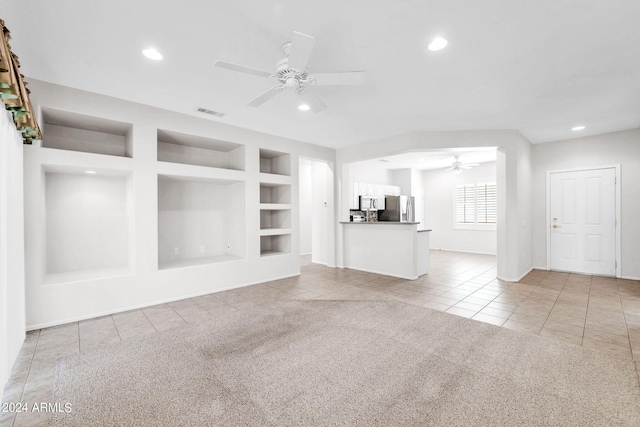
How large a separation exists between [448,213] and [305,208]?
487 centimetres

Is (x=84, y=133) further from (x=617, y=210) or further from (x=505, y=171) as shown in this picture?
(x=617, y=210)

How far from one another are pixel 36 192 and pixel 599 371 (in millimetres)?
5674

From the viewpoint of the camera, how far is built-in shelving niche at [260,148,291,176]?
5730 millimetres

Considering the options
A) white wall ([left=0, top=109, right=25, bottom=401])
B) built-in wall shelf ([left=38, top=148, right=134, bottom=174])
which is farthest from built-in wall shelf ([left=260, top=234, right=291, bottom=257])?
white wall ([left=0, top=109, right=25, bottom=401])

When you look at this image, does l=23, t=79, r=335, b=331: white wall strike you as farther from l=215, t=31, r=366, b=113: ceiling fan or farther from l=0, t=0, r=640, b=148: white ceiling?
l=215, t=31, r=366, b=113: ceiling fan

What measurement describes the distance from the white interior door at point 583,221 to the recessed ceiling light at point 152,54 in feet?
24.5

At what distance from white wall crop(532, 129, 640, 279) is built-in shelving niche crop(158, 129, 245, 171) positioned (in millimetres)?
6455

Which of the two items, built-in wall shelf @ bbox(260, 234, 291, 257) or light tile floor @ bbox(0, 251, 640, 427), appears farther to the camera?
built-in wall shelf @ bbox(260, 234, 291, 257)

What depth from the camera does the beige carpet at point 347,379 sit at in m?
1.77

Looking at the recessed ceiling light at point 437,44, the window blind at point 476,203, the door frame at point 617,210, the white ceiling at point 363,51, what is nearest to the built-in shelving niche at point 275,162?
the white ceiling at point 363,51

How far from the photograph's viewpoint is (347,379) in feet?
7.07

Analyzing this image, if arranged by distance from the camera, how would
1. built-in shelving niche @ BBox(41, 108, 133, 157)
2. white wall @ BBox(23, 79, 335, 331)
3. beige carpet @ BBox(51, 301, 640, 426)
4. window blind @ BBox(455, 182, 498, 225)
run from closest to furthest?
1. beige carpet @ BBox(51, 301, 640, 426)
2. white wall @ BBox(23, 79, 335, 331)
3. built-in shelving niche @ BBox(41, 108, 133, 157)
4. window blind @ BBox(455, 182, 498, 225)

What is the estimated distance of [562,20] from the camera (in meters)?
2.17

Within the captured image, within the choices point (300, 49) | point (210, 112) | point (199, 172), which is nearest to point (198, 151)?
A: point (199, 172)
